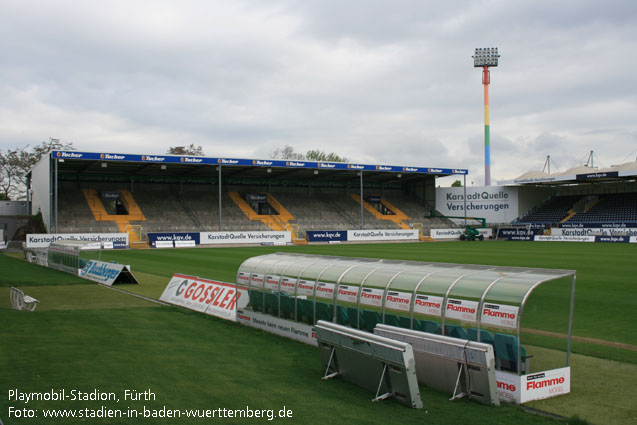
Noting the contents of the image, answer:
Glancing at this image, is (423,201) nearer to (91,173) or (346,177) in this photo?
(346,177)

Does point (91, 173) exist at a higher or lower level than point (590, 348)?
higher

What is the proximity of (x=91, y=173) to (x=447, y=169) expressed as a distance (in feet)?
130

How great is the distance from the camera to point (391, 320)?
29.5 feet

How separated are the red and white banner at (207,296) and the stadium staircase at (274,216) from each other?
122ft

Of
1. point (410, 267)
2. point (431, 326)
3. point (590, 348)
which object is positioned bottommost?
point (590, 348)

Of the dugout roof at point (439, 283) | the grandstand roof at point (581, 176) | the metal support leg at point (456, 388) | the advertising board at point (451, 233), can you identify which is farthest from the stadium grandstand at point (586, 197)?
Answer: the metal support leg at point (456, 388)

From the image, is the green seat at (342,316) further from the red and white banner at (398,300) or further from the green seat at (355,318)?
the red and white banner at (398,300)

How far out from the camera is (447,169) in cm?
6450

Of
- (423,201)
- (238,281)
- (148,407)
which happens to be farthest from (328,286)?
(423,201)

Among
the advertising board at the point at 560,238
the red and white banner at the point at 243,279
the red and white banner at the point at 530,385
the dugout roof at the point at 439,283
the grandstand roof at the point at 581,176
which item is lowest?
the red and white banner at the point at 530,385

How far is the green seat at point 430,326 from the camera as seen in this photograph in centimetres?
828

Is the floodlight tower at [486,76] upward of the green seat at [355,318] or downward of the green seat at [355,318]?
upward

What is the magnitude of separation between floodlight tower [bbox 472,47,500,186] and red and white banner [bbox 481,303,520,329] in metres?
72.2

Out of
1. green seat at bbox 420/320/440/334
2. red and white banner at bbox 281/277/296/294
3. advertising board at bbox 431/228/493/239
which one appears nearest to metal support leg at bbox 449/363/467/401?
green seat at bbox 420/320/440/334
